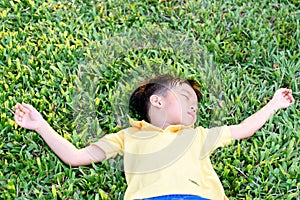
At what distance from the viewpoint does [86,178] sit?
3424 mm

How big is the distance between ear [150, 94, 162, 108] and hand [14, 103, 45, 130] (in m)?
0.70

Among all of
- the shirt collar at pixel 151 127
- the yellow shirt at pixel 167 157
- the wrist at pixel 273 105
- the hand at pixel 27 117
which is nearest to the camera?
the yellow shirt at pixel 167 157

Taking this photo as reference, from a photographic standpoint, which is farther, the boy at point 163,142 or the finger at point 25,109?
the finger at point 25,109

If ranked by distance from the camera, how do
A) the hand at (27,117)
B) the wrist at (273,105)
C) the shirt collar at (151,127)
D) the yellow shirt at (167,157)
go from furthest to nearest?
the wrist at (273,105) → the hand at (27,117) → the shirt collar at (151,127) → the yellow shirt at (167,157)

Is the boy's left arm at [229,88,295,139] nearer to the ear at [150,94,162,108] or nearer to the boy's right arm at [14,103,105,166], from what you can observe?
the ear at [150,94,162,108]

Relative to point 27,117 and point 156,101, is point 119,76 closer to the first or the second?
point 156,101

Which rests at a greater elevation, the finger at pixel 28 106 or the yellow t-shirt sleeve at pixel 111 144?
the finger at pixel 28 106

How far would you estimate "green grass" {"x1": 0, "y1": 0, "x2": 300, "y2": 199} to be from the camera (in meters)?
3.44

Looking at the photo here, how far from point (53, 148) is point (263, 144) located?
133cm

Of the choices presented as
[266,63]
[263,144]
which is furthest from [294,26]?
[263,144]

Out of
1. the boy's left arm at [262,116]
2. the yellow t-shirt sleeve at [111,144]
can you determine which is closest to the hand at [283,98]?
the boy's left arm at [262,116]

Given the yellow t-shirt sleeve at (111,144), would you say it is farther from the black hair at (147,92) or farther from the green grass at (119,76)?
the black hair at (147,92)

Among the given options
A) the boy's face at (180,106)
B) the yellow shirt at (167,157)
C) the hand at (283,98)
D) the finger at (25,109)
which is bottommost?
the yellow shirt at (167,157)

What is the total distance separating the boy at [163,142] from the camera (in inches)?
126
